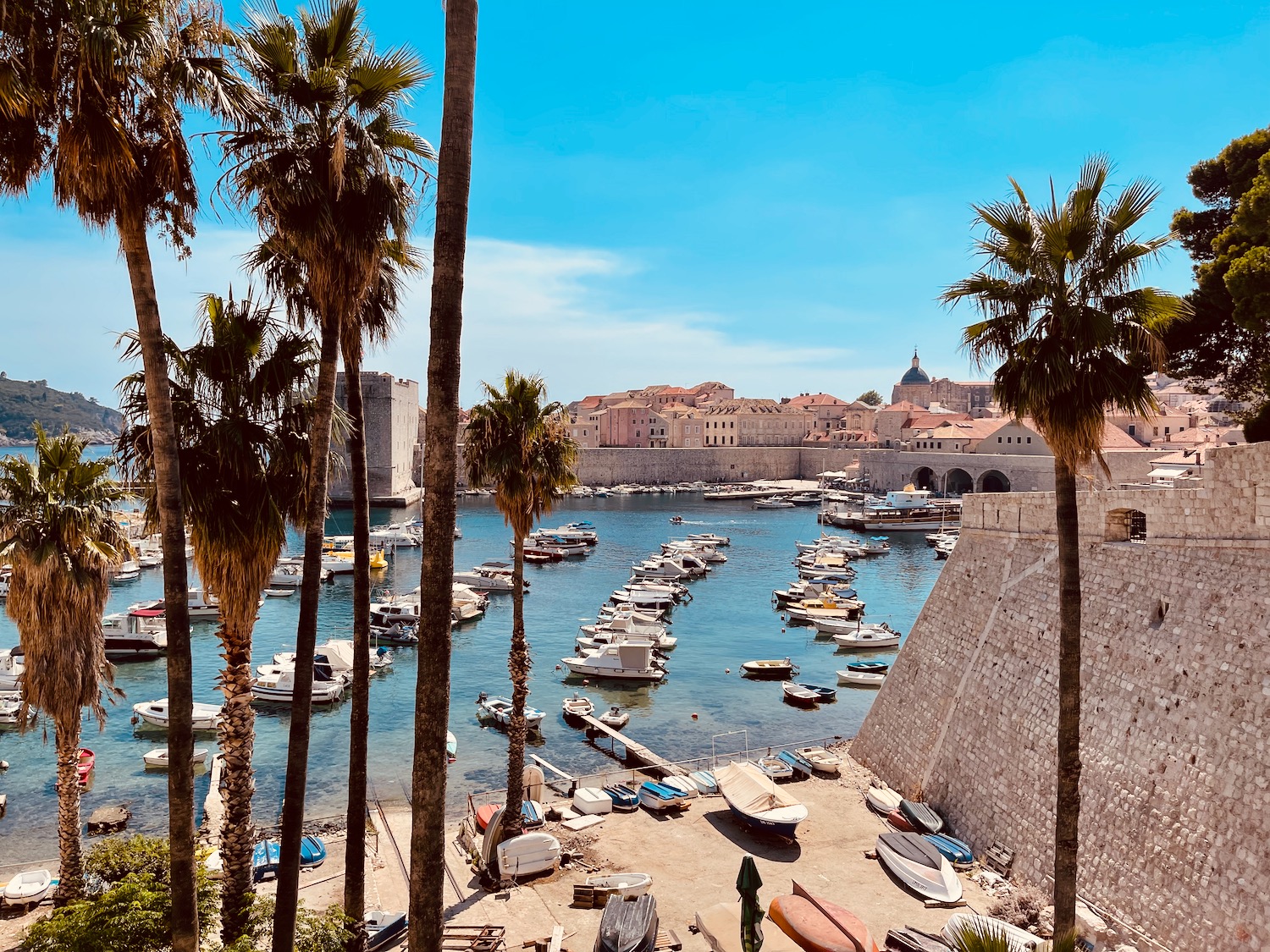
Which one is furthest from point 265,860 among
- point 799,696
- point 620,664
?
point 799,696

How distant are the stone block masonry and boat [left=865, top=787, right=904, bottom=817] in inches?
19.9

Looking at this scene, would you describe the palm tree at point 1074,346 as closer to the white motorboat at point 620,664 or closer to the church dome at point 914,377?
the white motorboat at point 620,664

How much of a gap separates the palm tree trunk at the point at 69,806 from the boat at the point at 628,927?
8558 millimetres

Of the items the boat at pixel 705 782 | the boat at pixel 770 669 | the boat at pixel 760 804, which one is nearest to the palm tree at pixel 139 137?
the boat at pixel 760 804

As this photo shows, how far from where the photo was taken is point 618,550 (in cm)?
7231

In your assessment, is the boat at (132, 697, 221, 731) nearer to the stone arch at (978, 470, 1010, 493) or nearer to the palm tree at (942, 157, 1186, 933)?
the palm tree at (942, 157, 1186, 933)

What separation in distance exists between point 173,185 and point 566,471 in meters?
10.1

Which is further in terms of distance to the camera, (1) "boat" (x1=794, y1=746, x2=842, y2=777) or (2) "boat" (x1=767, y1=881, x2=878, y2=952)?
(1) "boat" (x1=794, y1=746, x2=842, y2=777)

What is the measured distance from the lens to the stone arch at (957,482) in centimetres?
9825

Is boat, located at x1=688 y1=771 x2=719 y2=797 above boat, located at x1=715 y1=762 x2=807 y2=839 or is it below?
below

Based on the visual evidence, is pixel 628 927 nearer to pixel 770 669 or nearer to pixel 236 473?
pixel 236 473

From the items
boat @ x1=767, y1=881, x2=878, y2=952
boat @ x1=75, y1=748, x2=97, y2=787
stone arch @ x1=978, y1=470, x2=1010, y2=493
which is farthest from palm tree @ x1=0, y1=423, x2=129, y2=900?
stone arch @ x1=978, y1=470, x2=1010, y2=493

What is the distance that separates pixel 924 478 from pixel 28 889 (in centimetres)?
9901

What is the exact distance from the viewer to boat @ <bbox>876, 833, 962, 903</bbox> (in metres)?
13.5
